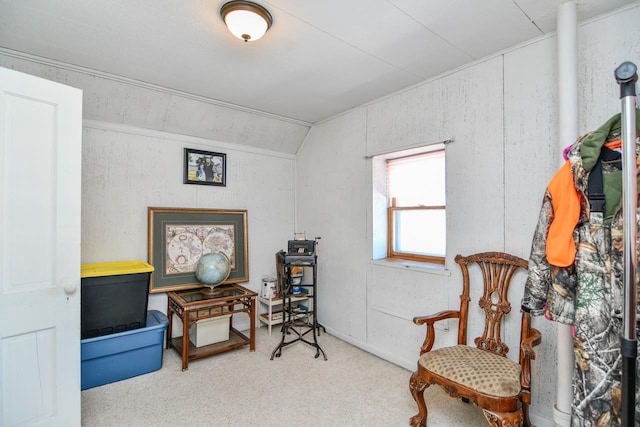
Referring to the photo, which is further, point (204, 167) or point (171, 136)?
point (204, 167)

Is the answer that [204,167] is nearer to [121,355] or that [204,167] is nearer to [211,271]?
[211,271]

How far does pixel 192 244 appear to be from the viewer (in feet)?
11.3

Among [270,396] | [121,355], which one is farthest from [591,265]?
[121,355]

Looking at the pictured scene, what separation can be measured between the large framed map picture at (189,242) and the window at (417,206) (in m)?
1.81

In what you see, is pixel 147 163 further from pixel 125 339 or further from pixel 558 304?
pixel 558 304

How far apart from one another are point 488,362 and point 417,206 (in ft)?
4.91

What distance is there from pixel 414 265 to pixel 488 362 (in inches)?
41.1

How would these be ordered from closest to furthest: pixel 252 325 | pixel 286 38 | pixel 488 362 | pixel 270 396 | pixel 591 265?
pixel 591 265 → pixel 488 362 → pixel 286 38 → pixel 270 396 → pixel 252 325

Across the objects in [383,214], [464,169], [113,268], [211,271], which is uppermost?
[464,169]

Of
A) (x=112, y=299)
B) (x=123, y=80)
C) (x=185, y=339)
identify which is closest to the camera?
(x=112, y=299)

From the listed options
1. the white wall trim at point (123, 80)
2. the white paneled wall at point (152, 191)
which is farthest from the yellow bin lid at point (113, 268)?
the white wall trim at point (123, 80)

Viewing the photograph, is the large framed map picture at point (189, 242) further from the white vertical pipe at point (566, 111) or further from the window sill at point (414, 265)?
the white vertical pipe at point (566, 111)

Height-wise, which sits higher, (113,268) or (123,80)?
(123,80)

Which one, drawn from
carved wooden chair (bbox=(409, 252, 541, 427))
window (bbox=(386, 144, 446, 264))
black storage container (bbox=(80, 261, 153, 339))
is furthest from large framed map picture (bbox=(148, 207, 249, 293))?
carved wooden chair (bbox=(409, 252, 541, 427))
